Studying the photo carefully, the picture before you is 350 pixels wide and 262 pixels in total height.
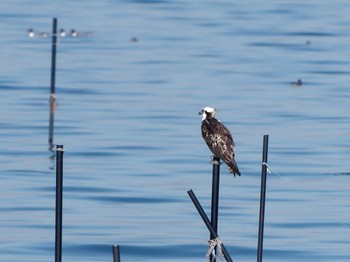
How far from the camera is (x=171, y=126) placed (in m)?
35.4

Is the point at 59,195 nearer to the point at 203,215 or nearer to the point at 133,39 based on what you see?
the point at 203,215

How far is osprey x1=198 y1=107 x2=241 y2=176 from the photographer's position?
13.4 metres

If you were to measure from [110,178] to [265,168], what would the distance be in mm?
17712

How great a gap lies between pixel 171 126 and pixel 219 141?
2176cm

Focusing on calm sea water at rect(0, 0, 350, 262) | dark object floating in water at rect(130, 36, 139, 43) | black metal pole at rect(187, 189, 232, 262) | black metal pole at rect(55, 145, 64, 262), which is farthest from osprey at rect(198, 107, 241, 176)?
dark object floating in water at rect(130, 36, 139, 43)

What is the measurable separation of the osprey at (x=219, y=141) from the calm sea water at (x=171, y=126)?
280 inches

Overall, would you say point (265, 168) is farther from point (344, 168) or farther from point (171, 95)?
point (171, 95)

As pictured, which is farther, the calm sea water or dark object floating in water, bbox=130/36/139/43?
dark object floating in water, bbox=130/36/139/43

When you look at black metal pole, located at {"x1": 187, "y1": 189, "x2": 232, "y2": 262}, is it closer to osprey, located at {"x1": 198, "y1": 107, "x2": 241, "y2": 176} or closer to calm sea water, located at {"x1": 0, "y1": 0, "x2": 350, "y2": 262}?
osprey, located at {"x1": 198, "y1": 107, "x2": 241, "y2": 176}

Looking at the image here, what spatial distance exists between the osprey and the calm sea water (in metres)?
7.12

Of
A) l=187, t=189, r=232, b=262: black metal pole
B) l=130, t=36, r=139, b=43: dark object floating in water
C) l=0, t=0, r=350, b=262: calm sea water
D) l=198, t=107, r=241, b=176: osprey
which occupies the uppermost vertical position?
l=130, t=36, r=139, b=43: dark object floating in water

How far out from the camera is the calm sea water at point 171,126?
22984mm

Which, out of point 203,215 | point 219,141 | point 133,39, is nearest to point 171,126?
point 133,39

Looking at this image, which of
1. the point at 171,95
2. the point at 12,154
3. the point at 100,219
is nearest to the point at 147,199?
the point at 100,219
